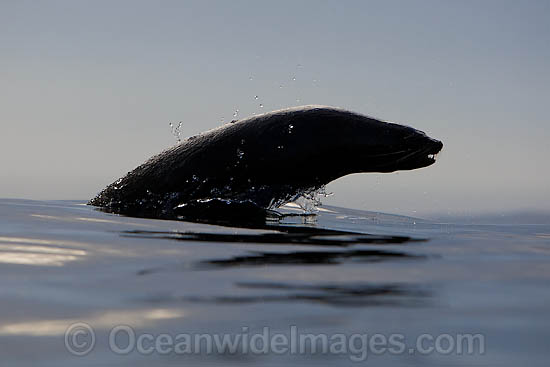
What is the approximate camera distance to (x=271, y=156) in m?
10.7

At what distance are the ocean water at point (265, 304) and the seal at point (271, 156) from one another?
4.20m

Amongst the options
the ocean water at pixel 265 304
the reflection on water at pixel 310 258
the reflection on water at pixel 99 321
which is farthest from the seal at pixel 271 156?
the reflection on water at pixel 99 321

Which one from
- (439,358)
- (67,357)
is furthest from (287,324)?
A: (67,357)

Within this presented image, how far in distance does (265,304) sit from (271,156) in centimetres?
717

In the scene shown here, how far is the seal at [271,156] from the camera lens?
10680 millimetres

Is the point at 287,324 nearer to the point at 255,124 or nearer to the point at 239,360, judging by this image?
the point at 239,360

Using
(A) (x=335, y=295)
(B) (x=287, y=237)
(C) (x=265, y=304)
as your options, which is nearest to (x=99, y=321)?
(C) (x=265, y=304)

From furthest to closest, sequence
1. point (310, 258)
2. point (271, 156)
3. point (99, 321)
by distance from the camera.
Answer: point (271, 156)
point (310, 258)
point (99, 321)

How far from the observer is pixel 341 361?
2.69 m

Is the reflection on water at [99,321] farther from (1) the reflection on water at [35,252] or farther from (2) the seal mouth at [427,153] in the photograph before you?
(2) the seal mouth at [427,153]

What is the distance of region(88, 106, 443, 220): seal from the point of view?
1068 cm

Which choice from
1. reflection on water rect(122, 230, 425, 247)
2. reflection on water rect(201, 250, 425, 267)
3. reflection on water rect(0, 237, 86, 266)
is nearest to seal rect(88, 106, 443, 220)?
reflection on water rect(122, 230, 425, 247)

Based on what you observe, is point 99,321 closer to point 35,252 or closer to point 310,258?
point 310,258

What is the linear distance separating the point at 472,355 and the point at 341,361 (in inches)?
23.1
